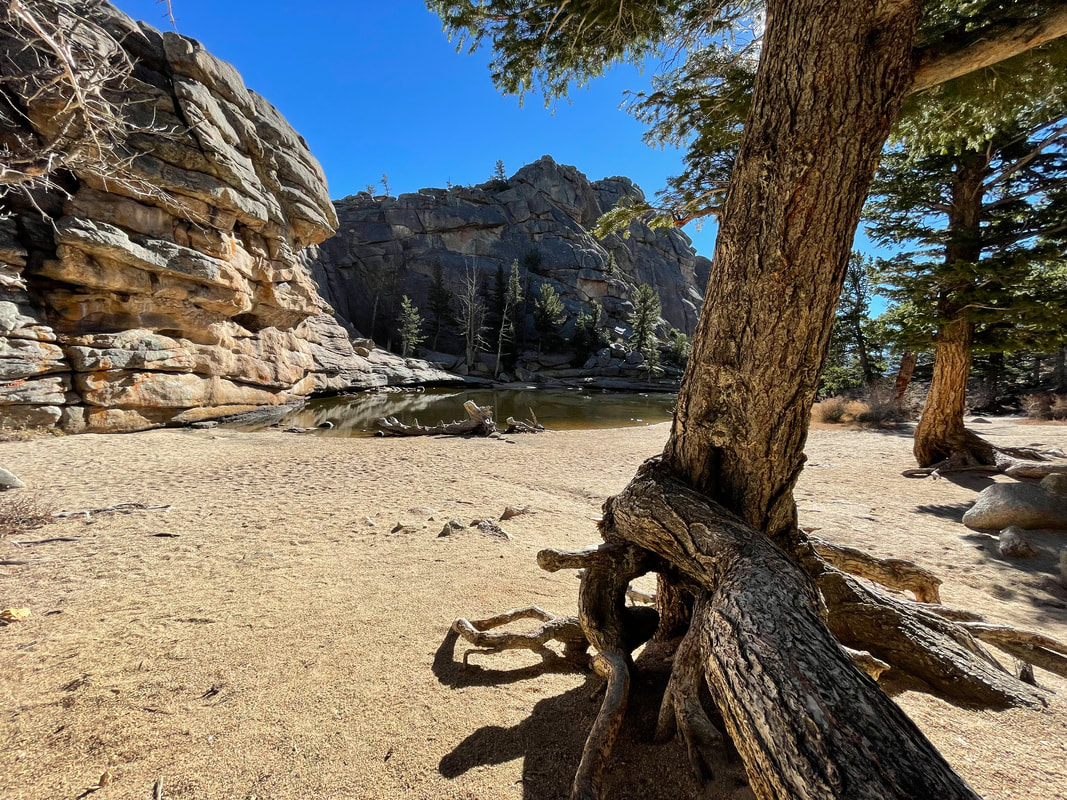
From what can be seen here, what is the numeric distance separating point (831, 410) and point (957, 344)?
10410 mm

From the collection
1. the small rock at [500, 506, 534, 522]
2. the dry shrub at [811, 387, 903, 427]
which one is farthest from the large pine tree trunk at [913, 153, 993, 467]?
the small rock at [500, 506, 534, 522]

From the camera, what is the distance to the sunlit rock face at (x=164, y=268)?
12414mm

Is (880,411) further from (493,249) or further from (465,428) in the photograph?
(493,249)

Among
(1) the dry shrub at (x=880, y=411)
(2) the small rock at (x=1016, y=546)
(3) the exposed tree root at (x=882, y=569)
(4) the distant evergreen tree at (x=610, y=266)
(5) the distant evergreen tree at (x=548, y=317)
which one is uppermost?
(4) the distant evergreen tree at (x=610, y=266)

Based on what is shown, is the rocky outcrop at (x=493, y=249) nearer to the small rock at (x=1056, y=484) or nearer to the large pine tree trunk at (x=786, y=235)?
the small rock at (x=1056, y=484)

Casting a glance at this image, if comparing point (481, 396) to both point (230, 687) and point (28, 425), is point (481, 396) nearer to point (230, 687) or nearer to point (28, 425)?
point (28, 425)

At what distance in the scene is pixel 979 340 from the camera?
24.6 ft

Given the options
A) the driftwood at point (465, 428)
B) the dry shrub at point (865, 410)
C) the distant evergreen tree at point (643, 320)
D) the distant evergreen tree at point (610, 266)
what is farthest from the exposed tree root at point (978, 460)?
the distant evergreen tree at point (610, 266)

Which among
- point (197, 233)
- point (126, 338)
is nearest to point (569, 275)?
point (197, 233)

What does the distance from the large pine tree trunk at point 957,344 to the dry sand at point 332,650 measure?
122cm

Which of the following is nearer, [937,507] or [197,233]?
[937,507]

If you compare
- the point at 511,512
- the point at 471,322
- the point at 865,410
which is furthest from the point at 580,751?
the point at 471,322

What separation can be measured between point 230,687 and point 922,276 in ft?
34.4

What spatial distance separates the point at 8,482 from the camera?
19.0 feet
